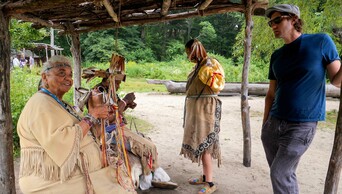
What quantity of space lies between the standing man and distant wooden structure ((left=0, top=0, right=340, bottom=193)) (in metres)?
1.52

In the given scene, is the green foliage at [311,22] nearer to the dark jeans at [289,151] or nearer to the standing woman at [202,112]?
the standing woman at [202,112]

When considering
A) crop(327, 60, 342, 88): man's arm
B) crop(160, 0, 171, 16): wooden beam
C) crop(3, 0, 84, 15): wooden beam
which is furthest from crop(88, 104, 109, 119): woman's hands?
crop(160, 0, 171, 16): wooden beam

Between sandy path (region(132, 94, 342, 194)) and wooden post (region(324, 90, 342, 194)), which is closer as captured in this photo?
wooden post (region(324, 90, 342, 194))

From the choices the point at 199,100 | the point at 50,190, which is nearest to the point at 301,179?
the point at 199,100

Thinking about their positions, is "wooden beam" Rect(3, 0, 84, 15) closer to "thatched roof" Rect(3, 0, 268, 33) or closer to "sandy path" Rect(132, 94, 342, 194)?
"thatched roof" Rect(3, 0, 268, 33)

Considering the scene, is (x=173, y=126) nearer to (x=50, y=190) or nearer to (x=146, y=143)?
(x=146, y=143)

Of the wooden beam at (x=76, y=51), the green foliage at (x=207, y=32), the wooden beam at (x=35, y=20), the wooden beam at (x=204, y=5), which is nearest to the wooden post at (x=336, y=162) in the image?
the wooden beam at (x=204, y=5)

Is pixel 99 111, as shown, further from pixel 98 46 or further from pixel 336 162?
pixel 98 46

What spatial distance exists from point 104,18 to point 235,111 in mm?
6605

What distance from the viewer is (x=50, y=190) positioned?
2.15 metres

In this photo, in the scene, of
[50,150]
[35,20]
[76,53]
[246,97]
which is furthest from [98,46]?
[50,150]

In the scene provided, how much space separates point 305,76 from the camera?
89.7 inches

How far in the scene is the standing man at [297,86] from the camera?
2.25 m

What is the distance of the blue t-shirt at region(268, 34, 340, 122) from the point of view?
88.6 inches
